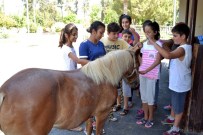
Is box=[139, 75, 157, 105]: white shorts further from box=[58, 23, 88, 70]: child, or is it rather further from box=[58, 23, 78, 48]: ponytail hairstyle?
box=[58, 23, 78, 48]: ponytail hairstyle

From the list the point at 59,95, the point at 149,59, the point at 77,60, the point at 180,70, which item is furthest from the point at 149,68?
the point at 59,95

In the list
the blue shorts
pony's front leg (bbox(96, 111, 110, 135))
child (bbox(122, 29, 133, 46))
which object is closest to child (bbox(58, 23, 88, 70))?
pony's front leg (bbox(96, 111, 110, 135))

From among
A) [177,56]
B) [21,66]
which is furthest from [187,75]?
[21,66]

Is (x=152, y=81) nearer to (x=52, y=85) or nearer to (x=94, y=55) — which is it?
(x=94, y=55)

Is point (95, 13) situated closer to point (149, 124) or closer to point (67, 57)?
point (149, 124)

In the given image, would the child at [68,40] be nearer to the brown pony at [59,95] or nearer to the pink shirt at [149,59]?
the brown pony at [59,95]

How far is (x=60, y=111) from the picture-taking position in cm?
253

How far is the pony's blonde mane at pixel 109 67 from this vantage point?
296 cm

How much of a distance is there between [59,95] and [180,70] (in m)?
1.85

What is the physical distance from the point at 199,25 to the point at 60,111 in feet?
24.3

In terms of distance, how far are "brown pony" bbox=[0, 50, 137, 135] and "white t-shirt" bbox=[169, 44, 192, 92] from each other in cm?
67

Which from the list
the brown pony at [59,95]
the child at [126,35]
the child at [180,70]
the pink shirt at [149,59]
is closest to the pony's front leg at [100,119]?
the brown pony at [59,95]

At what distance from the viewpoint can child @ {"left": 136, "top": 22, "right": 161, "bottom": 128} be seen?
3654mm

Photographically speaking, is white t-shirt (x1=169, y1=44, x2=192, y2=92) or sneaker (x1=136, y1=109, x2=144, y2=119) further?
sneaker (x1=136, y1=109, x2=144, y2=119)
